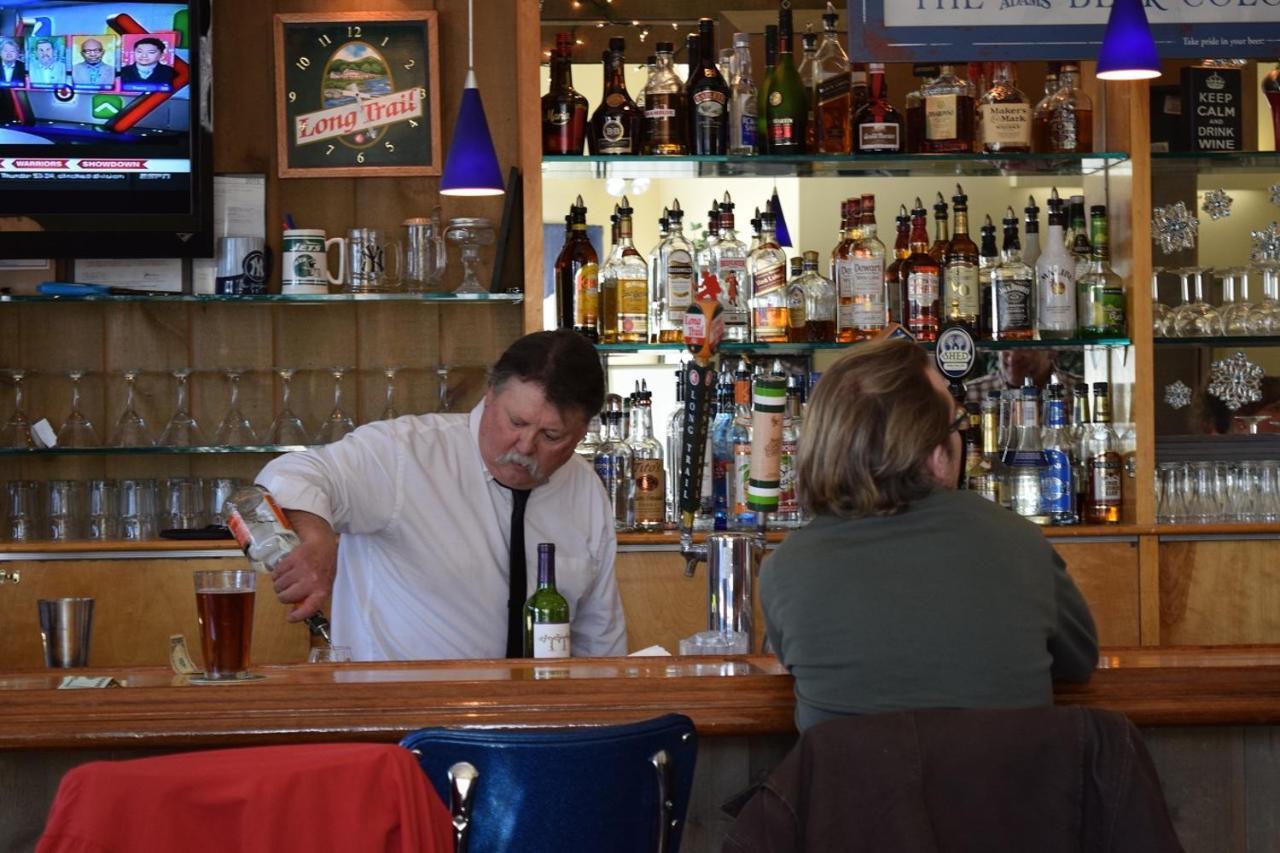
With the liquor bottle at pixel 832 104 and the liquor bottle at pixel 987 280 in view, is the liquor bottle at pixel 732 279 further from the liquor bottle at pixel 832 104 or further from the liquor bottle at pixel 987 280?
the liquor bottle at pixel 987 280

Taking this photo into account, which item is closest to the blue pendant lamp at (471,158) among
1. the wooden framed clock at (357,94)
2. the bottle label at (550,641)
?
the wooden framed clock at (357,94)

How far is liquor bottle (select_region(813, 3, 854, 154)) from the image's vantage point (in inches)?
158

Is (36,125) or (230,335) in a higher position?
(36,125)

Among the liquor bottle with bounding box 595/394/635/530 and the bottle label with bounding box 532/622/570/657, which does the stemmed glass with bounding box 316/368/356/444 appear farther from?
the bottle label with bounding box 532/622/570/657

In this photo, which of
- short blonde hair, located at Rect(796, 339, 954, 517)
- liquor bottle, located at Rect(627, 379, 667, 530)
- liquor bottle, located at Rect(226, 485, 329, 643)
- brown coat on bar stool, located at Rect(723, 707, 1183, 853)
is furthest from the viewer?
liquor bottle, located at Rect(627, 379, 667, 530)

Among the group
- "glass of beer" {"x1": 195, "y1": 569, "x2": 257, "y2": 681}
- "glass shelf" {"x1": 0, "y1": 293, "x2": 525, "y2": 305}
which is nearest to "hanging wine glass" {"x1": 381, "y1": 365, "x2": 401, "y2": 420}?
"glass shelf" {"x1": 0, "y1": 293, "x2": 525, "y2": 305}

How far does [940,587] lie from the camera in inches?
67.1

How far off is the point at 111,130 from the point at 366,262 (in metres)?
0.71

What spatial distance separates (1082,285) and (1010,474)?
1.67ft

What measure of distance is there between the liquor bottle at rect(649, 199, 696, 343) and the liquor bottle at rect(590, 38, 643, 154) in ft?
0.66

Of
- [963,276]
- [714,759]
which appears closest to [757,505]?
[714,759]

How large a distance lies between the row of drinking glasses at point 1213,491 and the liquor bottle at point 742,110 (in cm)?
131

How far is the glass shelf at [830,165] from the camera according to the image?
401cm

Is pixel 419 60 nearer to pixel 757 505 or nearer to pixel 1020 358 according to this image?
pixel 1020 358
